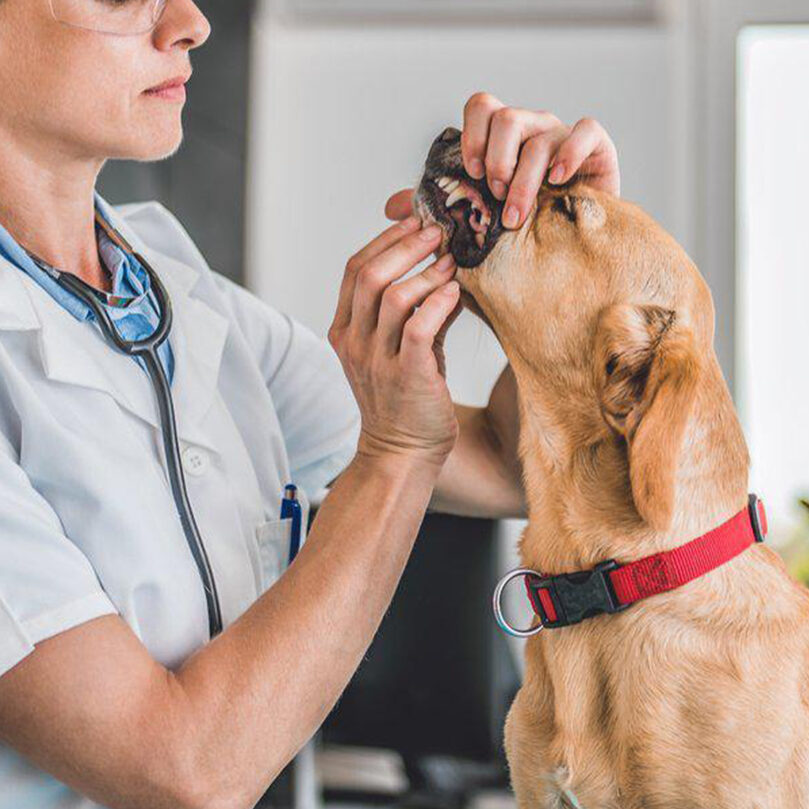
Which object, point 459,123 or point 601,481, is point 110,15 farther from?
point 459,123

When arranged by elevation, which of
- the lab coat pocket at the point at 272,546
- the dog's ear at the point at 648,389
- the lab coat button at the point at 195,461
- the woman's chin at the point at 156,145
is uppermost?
the woman's chin at the point at 156,145

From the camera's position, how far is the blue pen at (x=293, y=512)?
1240mm

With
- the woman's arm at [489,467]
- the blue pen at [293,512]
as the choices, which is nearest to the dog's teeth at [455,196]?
the woman's arm at [489,467]

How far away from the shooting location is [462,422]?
142cm

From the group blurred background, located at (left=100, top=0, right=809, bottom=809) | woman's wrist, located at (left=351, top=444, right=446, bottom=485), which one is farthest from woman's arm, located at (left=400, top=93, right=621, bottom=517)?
blurred background, located at (left=100, top=0, right=809, bottom=809)

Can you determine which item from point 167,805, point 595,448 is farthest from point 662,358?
point 167,805

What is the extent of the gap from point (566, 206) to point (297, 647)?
555mm

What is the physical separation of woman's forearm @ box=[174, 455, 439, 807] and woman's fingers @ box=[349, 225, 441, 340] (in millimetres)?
135

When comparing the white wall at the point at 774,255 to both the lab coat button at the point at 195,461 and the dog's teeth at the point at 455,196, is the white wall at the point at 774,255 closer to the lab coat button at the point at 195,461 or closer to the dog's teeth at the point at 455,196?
the dog's teeth at the point at 455,196

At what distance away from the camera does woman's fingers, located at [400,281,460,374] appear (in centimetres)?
104

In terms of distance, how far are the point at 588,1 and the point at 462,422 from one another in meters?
1.96

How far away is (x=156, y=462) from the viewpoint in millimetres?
1125

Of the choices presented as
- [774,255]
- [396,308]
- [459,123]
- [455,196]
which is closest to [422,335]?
[396,308]

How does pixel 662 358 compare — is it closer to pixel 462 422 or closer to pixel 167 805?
pixel 462 422
